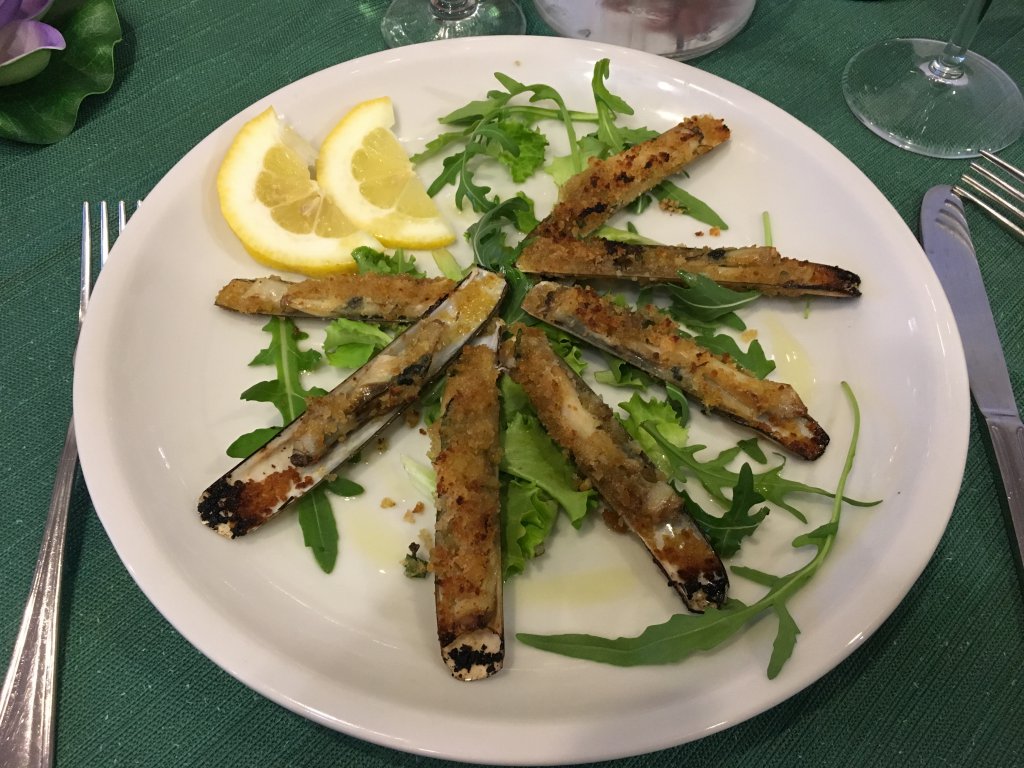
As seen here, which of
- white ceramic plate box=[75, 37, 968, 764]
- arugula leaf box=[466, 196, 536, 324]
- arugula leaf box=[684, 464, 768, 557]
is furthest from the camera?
arugula leaf box=[466, 196, 536, 324]

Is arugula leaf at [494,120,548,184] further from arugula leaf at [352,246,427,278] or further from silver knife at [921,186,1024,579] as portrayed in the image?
silver knife at [921,186,1024,579]

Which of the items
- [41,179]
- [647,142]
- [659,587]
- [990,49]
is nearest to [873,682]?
[659,587]

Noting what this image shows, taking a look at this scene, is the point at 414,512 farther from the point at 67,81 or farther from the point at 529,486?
the point at 67,81

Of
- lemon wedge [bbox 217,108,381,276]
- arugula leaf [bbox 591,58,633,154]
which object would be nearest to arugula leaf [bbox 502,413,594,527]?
lemon wedge [bbox 217,108,381,276]

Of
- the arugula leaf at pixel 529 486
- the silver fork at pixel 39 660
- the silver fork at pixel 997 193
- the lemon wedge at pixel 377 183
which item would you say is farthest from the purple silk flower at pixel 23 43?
the silver fork at pixel 997 193

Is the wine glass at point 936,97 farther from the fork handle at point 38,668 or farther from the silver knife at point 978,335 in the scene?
the fork handle at point 38,668
